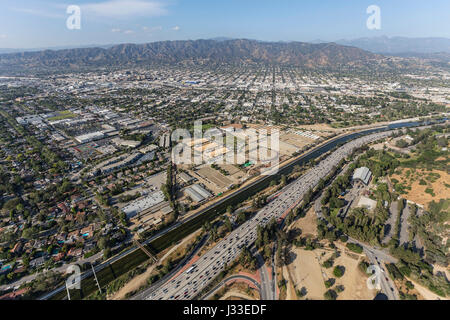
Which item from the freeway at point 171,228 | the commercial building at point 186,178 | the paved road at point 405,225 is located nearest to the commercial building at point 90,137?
the commercial building at point 186,178

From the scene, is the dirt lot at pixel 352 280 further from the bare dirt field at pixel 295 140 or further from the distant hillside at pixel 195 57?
the distant hillside at pixel 195 57

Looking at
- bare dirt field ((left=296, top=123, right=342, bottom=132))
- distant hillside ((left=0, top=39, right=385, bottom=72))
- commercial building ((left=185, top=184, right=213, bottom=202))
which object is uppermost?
distant hillside ((left=0, top=39, right=385, bottom=72))

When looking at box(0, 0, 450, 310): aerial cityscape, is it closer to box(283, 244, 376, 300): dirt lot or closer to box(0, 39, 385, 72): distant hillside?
box(283, 244, 376, 300): dirt lot

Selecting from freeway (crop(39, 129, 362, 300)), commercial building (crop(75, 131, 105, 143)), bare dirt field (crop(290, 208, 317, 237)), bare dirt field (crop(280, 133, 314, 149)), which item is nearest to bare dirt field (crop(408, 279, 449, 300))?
bare dirt field (crop(290, 208, 317, 237))

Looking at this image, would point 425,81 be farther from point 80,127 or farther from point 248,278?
point 80,127

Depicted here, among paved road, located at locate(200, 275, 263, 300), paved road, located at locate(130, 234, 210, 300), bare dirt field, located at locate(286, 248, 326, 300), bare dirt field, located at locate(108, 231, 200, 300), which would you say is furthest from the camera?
bare dirt field, located at locate(108, 231, 200, 300)
